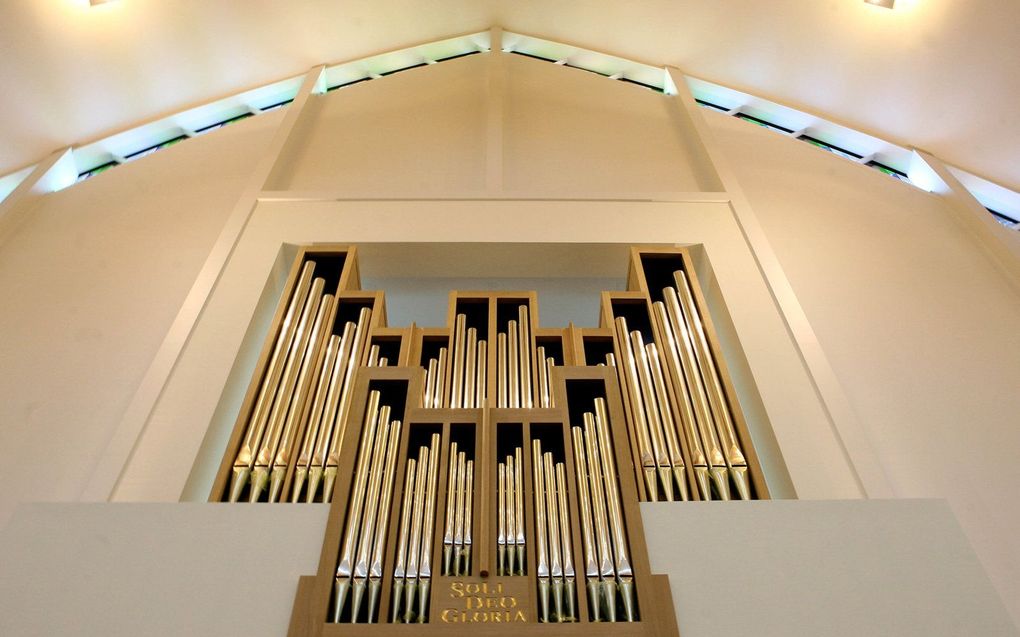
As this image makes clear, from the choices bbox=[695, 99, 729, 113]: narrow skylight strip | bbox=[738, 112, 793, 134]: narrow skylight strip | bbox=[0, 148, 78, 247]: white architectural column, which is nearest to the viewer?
bbox=[0, 148, 78, 247]: white architectural column

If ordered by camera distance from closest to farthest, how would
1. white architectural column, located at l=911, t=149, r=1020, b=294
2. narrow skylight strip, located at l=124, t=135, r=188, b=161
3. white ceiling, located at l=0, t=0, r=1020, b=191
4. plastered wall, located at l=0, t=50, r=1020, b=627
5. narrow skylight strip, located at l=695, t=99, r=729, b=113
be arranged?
plastered wall, located at l=0, t=50, r=1020, b=627
white architectural column, located at l=911, t=149, r=1020, b=294
white ceiling, located at l=0, t=0, r=1020, b=191
narrow skylight strip, located at l=124, t=135, r=188, b=161
narrow skylight strip, located at l=695, t=99, r=729, b=113

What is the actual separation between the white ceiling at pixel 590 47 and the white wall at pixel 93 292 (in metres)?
0.69

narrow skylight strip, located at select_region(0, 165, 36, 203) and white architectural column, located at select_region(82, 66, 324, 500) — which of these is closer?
white architectural column, located at select_region(82, 66, 324, 500)

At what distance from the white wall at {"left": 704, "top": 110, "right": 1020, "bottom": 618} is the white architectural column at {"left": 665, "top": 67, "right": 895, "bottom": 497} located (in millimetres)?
137

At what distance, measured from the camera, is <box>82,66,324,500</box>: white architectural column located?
318cm

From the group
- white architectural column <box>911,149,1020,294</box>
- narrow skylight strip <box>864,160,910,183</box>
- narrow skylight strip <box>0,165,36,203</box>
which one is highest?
narrow skylight strip <box>864,160,910,183</box>

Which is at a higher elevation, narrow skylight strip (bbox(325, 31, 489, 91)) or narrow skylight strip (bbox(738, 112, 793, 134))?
narrow skylight strip (bbox(325, 31, 489, 91))

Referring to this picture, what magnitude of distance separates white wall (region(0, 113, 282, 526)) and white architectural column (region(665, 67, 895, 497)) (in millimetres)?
3165

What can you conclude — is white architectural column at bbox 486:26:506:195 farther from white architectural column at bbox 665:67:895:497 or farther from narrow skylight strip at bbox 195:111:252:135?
narrow skylight strip at bbox 195:111:252:135

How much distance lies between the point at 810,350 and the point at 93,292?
3.86m

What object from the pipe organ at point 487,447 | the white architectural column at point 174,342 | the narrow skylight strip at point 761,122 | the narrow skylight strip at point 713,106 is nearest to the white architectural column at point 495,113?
the pipe organ at point 487,447

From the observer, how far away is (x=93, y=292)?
445 cm

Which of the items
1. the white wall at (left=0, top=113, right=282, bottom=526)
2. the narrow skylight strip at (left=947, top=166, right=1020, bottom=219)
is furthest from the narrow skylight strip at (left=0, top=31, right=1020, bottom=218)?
the white wall at (left=0, top=113, right=282, bottom=526)

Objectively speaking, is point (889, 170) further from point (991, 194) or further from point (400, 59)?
point (400, 59)
